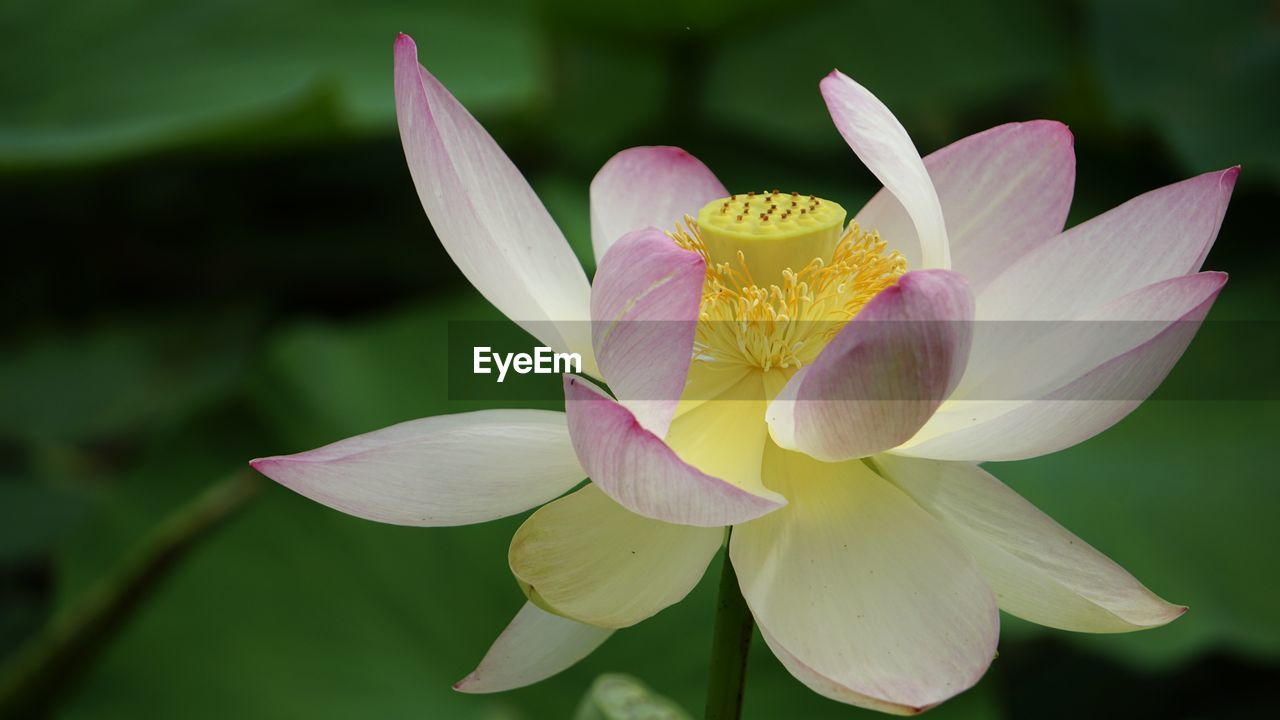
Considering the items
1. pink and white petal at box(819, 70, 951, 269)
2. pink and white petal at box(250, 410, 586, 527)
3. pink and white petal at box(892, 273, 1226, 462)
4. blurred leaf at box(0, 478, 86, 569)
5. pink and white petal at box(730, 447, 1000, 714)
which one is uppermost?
pink and white petal at box(819, 70, 951, 269)

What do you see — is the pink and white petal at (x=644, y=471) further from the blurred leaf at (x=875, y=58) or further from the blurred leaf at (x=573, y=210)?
the blurred leaf at (x=875, y=58)

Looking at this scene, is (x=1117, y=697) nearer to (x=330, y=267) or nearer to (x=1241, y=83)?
(x=1241, y=83)

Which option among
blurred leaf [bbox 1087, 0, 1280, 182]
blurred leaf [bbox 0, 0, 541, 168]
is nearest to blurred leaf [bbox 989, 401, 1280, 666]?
blurred leaf [bbox 1087, 0, 1280, 182]

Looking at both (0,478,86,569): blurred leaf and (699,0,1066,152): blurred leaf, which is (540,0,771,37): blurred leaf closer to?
(699,0,1066,152): blurred leaf

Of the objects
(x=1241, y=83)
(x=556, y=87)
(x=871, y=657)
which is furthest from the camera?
(x=556, y=87)

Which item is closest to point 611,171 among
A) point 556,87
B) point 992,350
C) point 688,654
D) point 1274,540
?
point 992,350

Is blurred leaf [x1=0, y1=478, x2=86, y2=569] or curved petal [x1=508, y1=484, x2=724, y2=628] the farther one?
blurred leaf [x1=0, y1=478, x2=86, y2=569]
